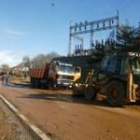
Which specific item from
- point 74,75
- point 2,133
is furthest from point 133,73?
point 74,75

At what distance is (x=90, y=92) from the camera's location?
74.2 feet

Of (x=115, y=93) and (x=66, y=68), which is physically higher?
(x=66, y=68)

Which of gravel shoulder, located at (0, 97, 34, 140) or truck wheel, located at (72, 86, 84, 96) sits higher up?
truck wheel, located at (72, 86, 84, 96)

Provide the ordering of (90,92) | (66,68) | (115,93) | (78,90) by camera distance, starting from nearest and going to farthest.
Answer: (115,93) < (90,92) < (78,90) < (66,68)

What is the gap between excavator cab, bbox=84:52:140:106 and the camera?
1853 centimetres

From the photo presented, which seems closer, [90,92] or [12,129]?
[12,129]

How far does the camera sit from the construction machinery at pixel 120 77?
1855 centimetres

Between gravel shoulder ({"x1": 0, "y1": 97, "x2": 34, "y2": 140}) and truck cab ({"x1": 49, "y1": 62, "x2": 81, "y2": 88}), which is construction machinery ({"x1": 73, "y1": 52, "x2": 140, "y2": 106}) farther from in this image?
truck cab ({"x1": 49, "y1": 62, "x2": 81, "y2": 88})

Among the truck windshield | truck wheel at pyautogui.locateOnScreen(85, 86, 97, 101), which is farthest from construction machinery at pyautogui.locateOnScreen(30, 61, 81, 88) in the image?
truck wheel at pyautogui.locateOnScreen(85, 86, 97, 101)

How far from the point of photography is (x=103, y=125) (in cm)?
1174

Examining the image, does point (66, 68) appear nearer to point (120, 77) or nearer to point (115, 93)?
point (120, 77)

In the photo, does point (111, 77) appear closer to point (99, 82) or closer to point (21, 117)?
point (99, 82)

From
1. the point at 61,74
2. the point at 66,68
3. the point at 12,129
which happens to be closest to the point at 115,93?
the point at 12,129

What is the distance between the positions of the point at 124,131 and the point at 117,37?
37.2 metres
